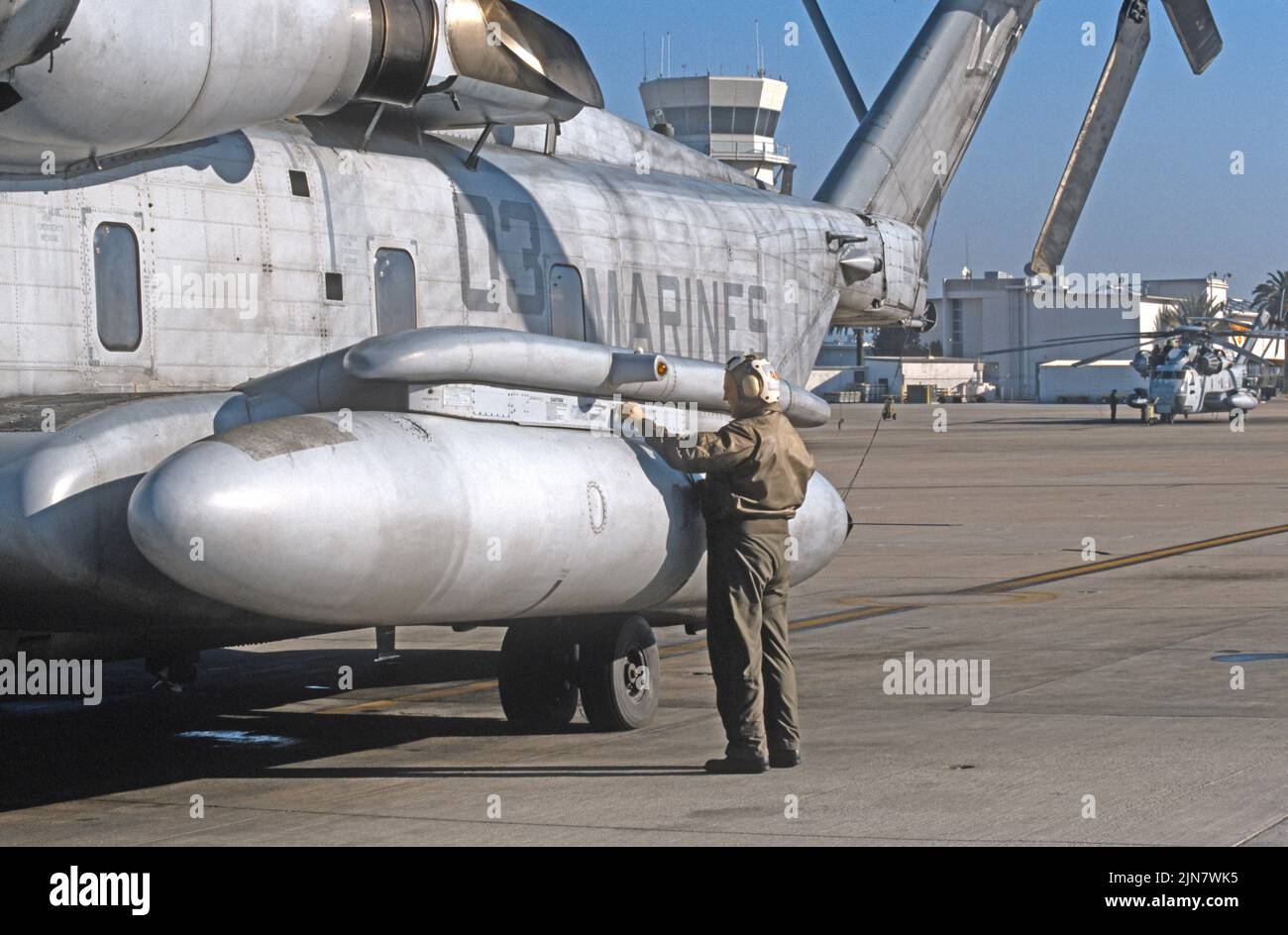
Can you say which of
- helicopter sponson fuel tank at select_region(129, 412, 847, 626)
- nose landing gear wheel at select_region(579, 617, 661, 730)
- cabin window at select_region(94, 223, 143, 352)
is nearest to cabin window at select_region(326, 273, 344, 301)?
cabin window at select_region(94, 223, 143, 352)

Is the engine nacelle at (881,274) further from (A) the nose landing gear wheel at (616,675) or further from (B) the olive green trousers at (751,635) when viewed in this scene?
(B) the olive green trousers at (751,635)

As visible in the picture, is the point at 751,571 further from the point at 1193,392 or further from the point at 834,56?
the point at 1193,392

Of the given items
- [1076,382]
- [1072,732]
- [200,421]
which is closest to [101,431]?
[200,421]

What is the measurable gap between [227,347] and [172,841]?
9.40 feet

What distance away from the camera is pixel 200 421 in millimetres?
6770

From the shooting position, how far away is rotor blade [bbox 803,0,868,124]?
59.3 ft

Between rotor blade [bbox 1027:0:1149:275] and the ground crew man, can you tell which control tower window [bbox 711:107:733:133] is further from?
the ground crew man

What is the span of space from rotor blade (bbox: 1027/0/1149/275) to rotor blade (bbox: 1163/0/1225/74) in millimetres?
733

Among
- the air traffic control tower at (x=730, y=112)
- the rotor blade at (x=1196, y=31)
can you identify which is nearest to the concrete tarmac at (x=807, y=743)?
the rotor blade at (x=1196, y=31)

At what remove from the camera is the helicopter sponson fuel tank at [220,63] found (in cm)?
570
